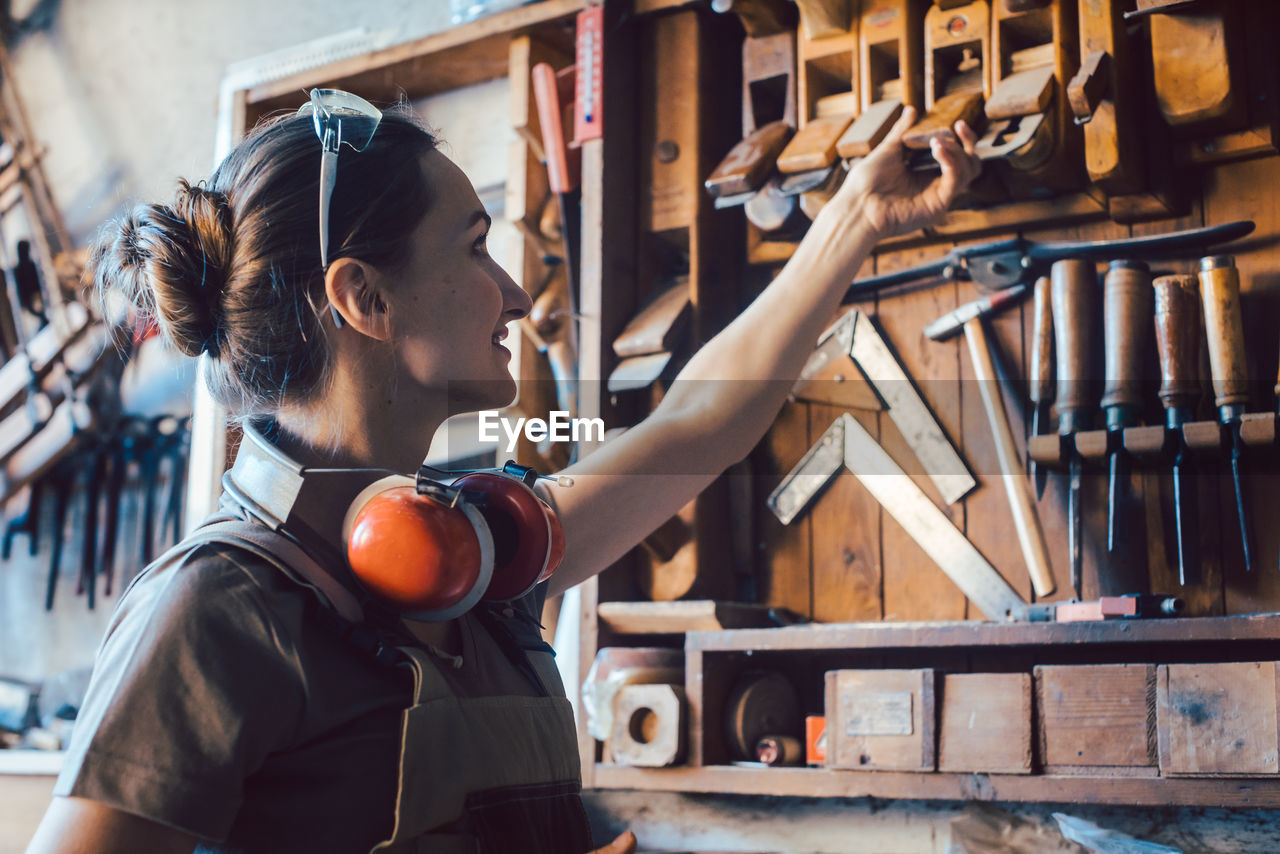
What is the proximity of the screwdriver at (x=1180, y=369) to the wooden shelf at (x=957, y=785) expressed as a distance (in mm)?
341

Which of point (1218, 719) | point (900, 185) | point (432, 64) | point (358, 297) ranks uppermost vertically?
point (432, 64)

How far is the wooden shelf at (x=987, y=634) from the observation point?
153 cm

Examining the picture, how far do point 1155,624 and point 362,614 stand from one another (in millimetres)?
1078

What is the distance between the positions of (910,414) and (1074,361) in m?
0.31

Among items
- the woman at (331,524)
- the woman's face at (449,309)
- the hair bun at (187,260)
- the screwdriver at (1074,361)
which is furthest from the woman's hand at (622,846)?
the screwdriver at (1074,361)

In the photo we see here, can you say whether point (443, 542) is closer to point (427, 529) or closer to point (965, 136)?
point (427, 529)

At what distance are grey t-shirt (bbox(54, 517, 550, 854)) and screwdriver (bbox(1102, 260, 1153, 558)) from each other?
1174 mm

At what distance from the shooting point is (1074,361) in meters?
1.80

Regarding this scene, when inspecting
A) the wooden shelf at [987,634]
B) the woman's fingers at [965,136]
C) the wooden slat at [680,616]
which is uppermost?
the woman's fingers at [965,136]

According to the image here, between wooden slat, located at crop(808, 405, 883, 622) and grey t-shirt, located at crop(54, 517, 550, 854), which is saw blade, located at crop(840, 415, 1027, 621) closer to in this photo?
wooden slat, located at crop(808, 405, 883, 622)

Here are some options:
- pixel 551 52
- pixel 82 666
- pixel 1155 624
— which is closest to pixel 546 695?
pixel 1155 624

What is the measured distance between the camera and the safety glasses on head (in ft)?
3.50

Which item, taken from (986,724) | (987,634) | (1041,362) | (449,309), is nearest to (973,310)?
(1041,362)

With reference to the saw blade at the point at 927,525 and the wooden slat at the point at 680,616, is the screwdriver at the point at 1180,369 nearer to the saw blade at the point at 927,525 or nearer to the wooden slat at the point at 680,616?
the saw blade at the point at 927,525
